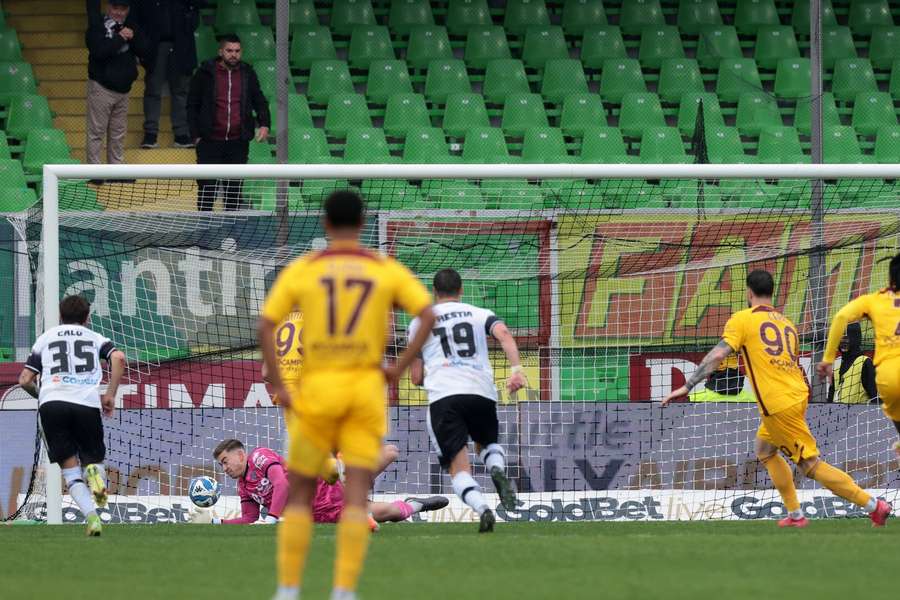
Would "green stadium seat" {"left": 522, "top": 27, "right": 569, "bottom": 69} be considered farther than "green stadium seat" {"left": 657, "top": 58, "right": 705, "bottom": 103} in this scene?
Yes

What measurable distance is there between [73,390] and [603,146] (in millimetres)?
8757

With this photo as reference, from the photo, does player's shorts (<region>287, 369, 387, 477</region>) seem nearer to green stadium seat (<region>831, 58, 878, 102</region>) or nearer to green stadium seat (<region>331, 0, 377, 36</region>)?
green stadium seat (<region>331, 0, 377, 36</region>)

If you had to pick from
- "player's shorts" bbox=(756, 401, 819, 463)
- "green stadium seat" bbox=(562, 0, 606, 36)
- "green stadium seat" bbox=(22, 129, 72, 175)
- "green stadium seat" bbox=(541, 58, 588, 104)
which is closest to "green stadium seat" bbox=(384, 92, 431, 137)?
"green stadium seat" bbox=(541, 58, 588, 104)

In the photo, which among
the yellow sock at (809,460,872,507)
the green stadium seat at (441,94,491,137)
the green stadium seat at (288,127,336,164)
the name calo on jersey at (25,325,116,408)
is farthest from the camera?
the green stadium seat at (441,94,491,137)

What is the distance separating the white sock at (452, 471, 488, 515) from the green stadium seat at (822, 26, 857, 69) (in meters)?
11.8

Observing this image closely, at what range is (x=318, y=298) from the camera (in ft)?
20.0

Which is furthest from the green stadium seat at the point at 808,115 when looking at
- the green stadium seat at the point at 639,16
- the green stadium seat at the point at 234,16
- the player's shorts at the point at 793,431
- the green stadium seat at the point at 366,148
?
Answer: the player's shorts at the point at 793,431

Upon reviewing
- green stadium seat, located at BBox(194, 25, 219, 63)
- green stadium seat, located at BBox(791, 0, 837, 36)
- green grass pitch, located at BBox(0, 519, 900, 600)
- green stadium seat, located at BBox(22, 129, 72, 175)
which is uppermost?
green stadium seat, located at BBox(791, 0, 837, 36)

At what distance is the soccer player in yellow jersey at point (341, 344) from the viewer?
6.09 metres

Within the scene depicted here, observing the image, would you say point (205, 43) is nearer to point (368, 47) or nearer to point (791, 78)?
point (368, 47)

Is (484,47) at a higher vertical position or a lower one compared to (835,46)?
lower

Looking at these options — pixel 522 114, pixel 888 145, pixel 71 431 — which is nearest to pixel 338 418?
pixel 71 431

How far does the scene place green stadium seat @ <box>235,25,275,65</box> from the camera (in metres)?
18.0

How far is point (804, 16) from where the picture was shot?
2055 centimetres
